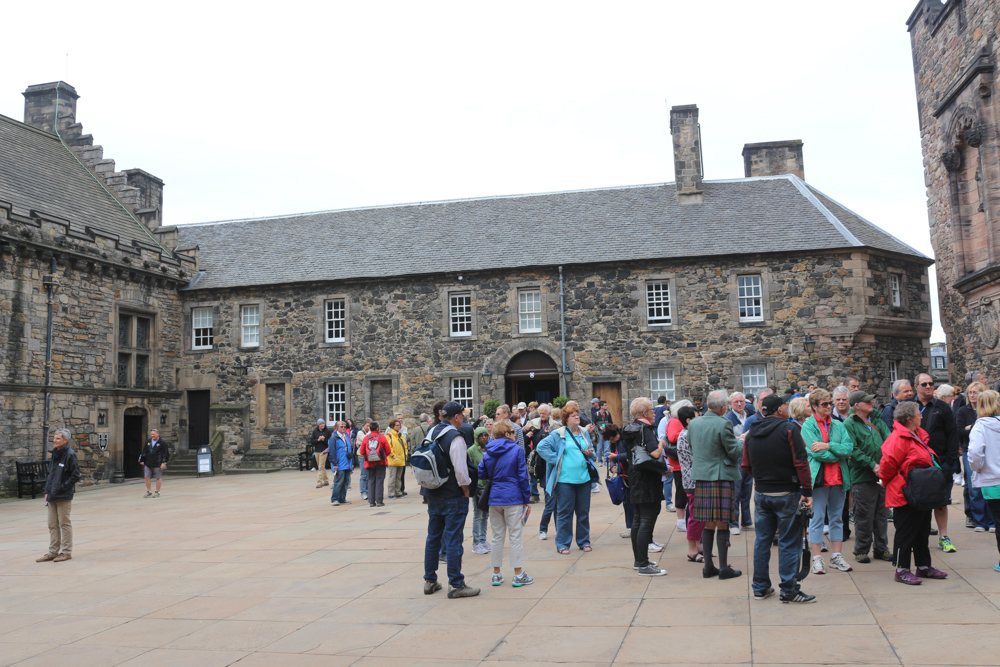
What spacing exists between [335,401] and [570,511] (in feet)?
59.8

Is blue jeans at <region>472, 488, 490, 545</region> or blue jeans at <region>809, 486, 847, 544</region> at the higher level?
blue jeans at <region>809, 486, 847, 544</region>

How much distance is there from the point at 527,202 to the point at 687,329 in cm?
803

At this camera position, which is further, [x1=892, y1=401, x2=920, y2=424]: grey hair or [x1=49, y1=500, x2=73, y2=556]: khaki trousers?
[x1=49, y1=500, x2=73, y2=556]: khaki trousers

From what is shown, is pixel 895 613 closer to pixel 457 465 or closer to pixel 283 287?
pixel 457 465

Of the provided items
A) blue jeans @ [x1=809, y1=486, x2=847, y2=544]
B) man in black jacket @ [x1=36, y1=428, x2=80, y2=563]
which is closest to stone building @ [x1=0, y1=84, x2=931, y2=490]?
man in black jacket @ [x1=36, y1=428, x2=80, y2=563]

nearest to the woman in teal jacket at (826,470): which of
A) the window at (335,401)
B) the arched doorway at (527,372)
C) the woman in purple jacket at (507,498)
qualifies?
the woman in purple jacket at (507,498)

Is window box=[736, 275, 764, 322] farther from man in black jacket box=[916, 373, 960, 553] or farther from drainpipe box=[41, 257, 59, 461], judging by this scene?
drainpipe box=[41, 257, 59, 461]

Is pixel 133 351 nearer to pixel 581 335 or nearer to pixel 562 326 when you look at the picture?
pixel 562 326

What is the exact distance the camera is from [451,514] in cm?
726

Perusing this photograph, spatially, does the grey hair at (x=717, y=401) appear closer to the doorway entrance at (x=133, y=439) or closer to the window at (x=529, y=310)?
the window at (x=529, y=310)

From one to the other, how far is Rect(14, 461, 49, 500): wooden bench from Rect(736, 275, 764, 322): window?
64.6ft

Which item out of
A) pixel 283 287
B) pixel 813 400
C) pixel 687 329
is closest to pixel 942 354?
pixel 687 329

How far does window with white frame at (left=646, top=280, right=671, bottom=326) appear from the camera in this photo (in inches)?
939

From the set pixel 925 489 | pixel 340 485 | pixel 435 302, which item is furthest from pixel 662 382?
pixel 925 489
